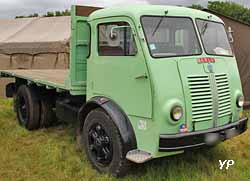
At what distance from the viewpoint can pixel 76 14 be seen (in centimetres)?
508

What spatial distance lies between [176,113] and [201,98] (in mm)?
415

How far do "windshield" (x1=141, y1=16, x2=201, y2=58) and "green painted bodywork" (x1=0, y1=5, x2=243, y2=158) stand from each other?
0.07 m

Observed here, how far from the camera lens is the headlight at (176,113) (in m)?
4.09

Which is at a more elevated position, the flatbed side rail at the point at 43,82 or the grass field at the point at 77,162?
the flatbed side rail at the point at 43,82

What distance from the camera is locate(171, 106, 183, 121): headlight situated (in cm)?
409

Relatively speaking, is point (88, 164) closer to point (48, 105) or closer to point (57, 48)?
point (48, 105)

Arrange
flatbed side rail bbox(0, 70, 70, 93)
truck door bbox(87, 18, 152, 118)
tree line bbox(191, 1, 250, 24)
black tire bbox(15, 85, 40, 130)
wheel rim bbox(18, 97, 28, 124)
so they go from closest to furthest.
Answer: truck door bbox(87, 18, 152, 118) < flatbed side rail bbox(0, 70, 70, 93) < black tire bbox(15, 85, 40, 130) < wheel rim bbox(18, 97, 28, 124) < tree line bbox(191, 1, 250, 24)

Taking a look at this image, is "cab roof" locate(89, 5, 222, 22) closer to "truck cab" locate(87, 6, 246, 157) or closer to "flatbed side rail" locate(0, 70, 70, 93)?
"truck cab" locate(87, 6, 246, 157)

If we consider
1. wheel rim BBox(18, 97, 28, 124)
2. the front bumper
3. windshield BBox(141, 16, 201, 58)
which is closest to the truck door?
windshield BBox(141, 16, 201, 58)

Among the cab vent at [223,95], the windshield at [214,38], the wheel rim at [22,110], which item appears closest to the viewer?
the cab vent at [223,95]

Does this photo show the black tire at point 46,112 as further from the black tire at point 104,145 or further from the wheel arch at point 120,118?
the wheel arch at point 120,118

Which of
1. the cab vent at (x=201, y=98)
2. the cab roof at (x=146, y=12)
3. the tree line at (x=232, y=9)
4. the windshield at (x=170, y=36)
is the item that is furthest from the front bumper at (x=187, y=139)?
the tree line at (x=232, y=9)

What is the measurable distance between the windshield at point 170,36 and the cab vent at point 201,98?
1.19ft

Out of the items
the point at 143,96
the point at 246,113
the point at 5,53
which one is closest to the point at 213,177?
the point at 143,96
